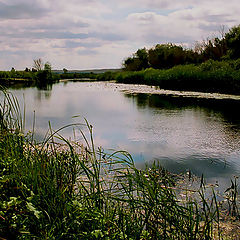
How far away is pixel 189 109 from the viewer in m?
10.3

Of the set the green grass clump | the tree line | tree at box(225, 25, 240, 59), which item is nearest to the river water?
the green grass clump

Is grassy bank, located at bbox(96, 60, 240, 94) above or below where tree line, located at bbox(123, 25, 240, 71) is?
below

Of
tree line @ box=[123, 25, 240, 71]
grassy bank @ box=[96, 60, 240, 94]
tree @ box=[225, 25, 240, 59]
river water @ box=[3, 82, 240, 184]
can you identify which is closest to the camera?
river water @ box=[3, 82, 240, 184]

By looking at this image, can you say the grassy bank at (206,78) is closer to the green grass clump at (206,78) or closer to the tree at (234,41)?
the green grass clump at (206,78)

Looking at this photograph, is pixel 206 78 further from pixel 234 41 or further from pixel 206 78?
pixel 234 41

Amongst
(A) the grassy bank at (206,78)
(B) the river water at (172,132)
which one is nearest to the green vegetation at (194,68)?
(A) the grassy bank at (206,78)

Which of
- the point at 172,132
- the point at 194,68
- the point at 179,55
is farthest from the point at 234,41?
the point at 172,132

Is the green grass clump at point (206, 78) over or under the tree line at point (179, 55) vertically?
under

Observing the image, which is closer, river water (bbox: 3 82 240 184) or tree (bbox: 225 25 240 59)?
river water (bbox: 3 82 240 184)

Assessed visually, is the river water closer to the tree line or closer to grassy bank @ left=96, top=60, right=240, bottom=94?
grassy bank @ left=96, top=60, right=240, bottom=94

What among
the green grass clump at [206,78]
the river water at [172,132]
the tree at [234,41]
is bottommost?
the river water at [172,132]

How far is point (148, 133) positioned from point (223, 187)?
10.5 feet

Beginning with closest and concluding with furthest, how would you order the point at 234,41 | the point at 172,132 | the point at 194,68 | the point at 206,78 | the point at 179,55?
the point at 172,132
the point at 206,78
the point at 194,68
the point at 234,41
the point at 179,55

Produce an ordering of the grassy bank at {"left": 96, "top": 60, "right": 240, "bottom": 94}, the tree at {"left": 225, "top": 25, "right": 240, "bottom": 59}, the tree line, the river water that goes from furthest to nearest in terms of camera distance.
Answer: the tree line
the tree at {"left": 225, "top": 25, "right": 240, "bottom": 59}
the grassy bank at {"left": 96, "top": 60, "right": 240, "bottom": 94}
the river water
